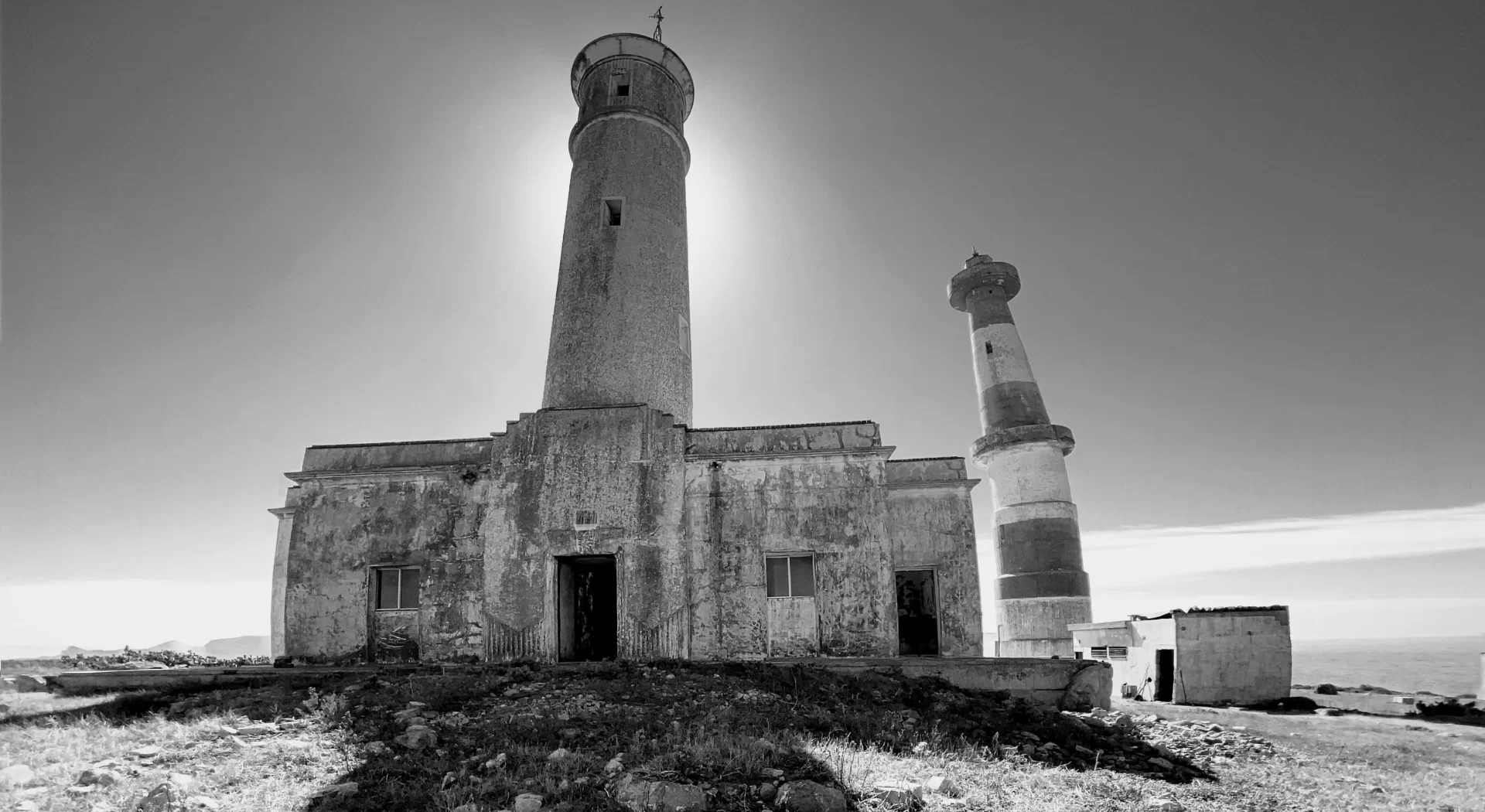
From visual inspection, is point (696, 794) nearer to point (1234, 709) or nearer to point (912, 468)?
point (912, 468)

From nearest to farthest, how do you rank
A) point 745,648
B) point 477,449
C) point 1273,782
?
point 1273,782 → point 745,648 → point 477,449

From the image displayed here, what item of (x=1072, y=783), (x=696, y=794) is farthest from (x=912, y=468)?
(x=696, y=794)

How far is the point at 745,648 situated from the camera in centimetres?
1210

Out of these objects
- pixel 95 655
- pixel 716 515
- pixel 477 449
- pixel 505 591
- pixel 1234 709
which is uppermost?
pixel 477 449

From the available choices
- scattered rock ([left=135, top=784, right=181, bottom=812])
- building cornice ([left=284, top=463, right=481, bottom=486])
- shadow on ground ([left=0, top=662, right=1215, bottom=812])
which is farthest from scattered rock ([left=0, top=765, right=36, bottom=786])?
building cornice ([left=284, top=463, right=481, bottom=486])

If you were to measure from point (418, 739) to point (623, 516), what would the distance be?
221 inches

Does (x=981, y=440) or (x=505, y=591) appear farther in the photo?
(x=981, y=440)

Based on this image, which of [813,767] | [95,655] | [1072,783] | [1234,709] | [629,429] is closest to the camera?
[813,767]

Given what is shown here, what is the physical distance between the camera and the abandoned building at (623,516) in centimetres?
1229

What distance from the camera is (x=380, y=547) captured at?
44.1 feet

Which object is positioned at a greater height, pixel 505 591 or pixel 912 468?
pixel 912 468

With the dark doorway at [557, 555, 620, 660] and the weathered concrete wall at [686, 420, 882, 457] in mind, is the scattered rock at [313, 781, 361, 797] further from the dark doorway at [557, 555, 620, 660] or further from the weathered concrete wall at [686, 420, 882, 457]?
the weathered concrete wall at [686, 420, 882, 457]

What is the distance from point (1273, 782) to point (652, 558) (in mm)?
8444

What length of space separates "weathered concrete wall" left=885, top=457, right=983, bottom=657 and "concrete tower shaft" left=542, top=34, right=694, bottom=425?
16.0 ft
